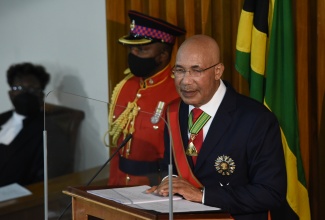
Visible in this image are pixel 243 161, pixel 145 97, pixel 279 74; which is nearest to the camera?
pixel 243 161

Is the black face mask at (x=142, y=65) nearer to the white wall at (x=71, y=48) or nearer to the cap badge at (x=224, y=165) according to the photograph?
the white wall at (x=71, y=48)

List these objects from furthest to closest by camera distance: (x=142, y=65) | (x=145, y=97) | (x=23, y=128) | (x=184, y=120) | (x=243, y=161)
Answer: (x=23, y=128) < (x=145, y=97) < (x=142, y=65) < (x=184, y=120) < (x=243, y=161)

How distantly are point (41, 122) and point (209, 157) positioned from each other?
8.43 feet

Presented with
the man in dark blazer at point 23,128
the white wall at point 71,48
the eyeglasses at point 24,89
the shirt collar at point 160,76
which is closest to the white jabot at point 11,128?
the man in dark blazer at point 23,128

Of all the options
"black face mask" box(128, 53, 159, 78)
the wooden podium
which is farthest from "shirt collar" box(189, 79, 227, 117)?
"black face mask" box(128, 53, 159, 78)

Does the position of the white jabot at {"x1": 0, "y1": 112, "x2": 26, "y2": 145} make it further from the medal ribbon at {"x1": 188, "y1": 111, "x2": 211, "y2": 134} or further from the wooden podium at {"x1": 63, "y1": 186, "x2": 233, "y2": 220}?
the wooden podium at {"x1": 63, "y1": 186, "x2": 233, "y2": 220}

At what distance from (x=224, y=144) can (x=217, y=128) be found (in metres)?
0.08

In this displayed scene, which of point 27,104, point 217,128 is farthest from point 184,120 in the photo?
point 27,104

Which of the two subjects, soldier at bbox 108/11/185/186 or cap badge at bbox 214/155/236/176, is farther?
soldier at bbox 108/11/185/186

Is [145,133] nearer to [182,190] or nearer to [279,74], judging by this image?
[279,74]

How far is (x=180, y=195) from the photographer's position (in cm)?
340

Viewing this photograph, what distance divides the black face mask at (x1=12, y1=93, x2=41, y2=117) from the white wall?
0.58ft

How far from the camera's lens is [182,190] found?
11.0 ft

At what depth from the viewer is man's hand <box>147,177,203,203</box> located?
3.36 m
